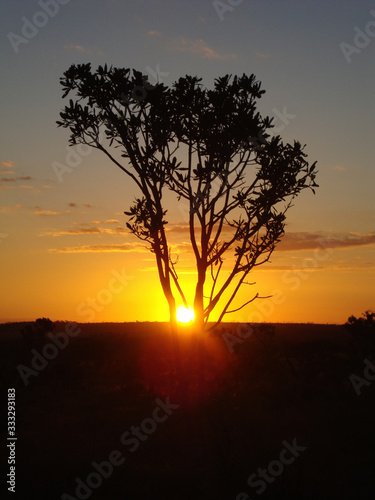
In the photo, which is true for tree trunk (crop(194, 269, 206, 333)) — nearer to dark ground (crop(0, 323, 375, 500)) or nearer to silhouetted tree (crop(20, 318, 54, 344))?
dark ground (crop(0, 323, 375, 500))

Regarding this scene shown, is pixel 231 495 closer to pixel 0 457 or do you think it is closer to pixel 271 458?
pixel 271 458

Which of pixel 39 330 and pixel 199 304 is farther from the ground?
pixel 39 330

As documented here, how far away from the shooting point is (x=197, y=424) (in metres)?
19.1

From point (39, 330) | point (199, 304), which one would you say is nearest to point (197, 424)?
point (199, 304)

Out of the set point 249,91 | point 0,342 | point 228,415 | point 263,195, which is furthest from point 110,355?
point 249,91

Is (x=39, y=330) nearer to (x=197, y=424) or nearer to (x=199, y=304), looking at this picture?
(x=199, y=304)

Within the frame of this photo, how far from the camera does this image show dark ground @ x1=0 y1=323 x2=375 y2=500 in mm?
13883

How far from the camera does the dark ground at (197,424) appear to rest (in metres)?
13.9

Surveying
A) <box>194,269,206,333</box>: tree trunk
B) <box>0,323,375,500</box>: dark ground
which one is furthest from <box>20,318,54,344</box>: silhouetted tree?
<box>194,269,206,333</box>: tree trunk

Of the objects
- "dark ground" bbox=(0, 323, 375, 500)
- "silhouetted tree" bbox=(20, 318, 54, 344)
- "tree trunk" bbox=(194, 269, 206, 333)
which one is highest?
"silhouetted tree" bbox=(20, 318, 54, 344)

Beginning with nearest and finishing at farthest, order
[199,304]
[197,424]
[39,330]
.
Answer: [197,424] < [199,304] < [39,330]

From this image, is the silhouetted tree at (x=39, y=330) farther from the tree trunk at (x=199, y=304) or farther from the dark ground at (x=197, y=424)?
the tree trunk at (x=199, y=304)

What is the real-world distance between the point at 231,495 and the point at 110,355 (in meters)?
21.9

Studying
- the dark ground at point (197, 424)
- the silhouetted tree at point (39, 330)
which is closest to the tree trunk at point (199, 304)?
the dark ground at point (197, 424)
